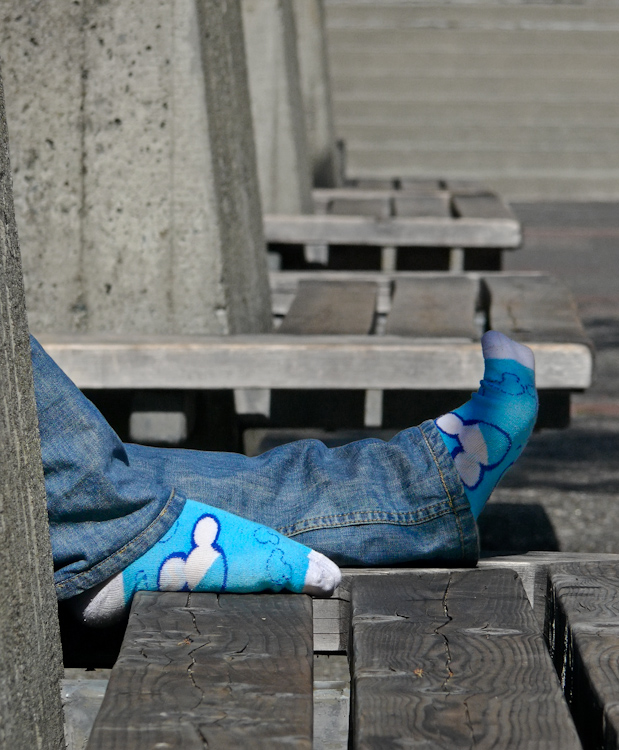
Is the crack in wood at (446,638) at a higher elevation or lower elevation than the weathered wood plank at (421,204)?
higher

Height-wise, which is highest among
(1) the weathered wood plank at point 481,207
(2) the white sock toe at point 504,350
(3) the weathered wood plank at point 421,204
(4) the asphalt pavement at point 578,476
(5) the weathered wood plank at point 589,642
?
(2) the white sock toe at point 504,350

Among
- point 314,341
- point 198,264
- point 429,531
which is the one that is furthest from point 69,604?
point 198,264

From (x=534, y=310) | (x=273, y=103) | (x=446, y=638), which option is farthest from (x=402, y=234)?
(x=446, y=638)

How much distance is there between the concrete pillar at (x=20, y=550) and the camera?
1.32 m

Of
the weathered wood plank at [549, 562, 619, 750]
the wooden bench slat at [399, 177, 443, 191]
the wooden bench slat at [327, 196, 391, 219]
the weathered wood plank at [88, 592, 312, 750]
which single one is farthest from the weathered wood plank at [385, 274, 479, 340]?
the wooden bench slat at [399, 177, 443, 191]

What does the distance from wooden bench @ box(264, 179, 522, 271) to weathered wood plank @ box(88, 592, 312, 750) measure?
273 cm

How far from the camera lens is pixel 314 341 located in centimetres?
255

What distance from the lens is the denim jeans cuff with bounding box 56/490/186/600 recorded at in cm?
173

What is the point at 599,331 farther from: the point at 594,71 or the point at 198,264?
the point at 594,71

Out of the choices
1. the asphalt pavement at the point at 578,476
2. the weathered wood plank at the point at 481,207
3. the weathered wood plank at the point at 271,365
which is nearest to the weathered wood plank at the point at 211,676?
the weathered wood plank at the point at 271,365

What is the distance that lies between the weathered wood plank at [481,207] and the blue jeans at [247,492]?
104 inches

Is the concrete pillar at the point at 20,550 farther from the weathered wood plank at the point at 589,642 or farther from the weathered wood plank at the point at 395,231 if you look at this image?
the weathered wood plank at the point at 395,231

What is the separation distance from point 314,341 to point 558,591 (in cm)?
97

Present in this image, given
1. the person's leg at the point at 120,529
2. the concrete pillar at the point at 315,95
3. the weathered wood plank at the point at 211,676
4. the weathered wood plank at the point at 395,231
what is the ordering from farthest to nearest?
the concrete pillar at the point at 315,95 → the weathered wood plank at the point at 395,231 → the person's leg at the point at 120,529 → the weathered wood plank at the point at 211,676
